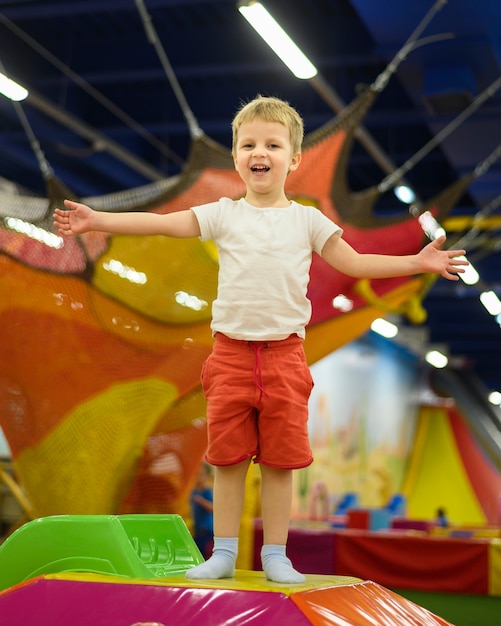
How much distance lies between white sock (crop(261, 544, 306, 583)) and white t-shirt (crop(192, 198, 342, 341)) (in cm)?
55

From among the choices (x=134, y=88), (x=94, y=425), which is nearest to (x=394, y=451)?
(x=134, y=88)

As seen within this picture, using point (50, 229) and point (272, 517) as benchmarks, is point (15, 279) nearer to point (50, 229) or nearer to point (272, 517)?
point (50, 229)

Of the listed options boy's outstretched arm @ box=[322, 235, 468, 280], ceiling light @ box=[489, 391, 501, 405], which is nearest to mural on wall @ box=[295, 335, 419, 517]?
ceiling light @ box=[489, 391, 501, 405]

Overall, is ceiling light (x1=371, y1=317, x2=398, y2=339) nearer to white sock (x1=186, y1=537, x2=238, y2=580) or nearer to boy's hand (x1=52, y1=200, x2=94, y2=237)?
white sock (x1=186, y1=537, x2=238, y2=580)

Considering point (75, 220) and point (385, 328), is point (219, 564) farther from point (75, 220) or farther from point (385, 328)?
point (385, 328)

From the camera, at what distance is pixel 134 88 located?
9445mm

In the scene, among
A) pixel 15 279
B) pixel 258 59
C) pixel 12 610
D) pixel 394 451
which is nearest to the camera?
pixel 12 610

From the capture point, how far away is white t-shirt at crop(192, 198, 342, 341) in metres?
2.30

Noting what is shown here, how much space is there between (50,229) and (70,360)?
0.66 m

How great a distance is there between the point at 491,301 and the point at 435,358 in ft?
24.5

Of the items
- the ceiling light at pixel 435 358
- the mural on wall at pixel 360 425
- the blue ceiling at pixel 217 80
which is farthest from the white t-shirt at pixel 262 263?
the ceiling light at pixel 435 358

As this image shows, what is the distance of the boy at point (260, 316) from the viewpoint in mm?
2273

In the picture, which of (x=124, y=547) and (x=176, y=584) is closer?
(x=176, y=584)

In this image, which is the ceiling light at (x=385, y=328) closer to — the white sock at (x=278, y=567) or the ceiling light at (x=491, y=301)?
the ceiling light at (x=491, y=301)
